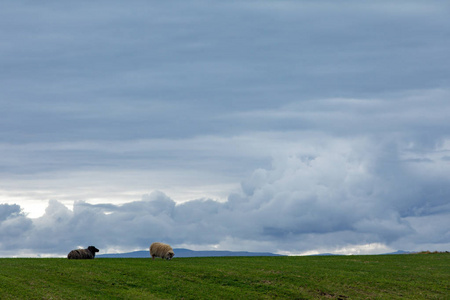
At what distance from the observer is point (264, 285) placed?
140ft

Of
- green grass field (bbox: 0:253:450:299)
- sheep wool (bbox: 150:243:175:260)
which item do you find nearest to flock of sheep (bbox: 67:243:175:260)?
sheep wool (bbox: 150:243:175:260)

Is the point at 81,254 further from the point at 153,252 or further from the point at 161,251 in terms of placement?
the point at 161,251

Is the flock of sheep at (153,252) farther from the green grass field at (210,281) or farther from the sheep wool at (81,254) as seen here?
the green grass field at (210,281)

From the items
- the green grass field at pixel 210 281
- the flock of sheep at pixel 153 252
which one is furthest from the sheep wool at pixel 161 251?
the green grass field at pixel 210 281

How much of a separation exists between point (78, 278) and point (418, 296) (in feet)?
87.0

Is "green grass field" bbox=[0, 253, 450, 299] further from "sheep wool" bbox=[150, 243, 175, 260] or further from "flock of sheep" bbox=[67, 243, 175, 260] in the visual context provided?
"flock of sheep" bbox=[67, 243, 175, 260]

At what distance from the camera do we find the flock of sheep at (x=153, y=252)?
5484 centimetres

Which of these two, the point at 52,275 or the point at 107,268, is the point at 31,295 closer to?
the point at 52,275

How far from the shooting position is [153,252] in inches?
2227

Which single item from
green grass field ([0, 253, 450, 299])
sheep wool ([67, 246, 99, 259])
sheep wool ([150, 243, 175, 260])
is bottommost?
green grass field ([0, 253, 450, 299])

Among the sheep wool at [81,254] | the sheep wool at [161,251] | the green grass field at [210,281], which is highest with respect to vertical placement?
the sheep wool at [161,251]

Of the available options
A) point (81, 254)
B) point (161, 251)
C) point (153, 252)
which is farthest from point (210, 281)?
point (81, 254)

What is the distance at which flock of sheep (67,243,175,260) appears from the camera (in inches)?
2159

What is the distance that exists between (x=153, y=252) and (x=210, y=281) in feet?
49.2
